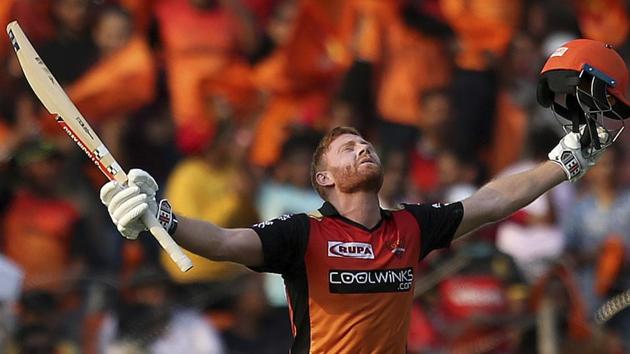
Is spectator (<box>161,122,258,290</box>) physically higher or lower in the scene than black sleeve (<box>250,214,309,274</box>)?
higher

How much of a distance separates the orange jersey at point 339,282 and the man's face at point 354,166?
0.18 metres

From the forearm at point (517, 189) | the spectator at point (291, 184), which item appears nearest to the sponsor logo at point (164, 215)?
the forearm at point (517, 189)

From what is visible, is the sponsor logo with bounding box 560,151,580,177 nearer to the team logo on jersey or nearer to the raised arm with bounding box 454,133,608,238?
the raised arm with bounding box 454,133,608,238

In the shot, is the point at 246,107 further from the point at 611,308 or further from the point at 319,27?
the point at 611,308

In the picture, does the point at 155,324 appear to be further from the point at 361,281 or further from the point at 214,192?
the point at 361,281

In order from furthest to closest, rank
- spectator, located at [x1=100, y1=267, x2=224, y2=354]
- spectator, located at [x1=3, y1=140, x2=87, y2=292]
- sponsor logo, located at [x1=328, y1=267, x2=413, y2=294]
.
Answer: spectator, located at [x1=3, y1=140, x2=87, y2=292]
spectator, located at [x1=100, y1=267, x2=224, y2=354]
sponsor logo, located at [x1=328, y1=267, x2=413, y2=294]

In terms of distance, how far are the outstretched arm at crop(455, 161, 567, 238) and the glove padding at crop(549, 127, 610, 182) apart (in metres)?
0.04

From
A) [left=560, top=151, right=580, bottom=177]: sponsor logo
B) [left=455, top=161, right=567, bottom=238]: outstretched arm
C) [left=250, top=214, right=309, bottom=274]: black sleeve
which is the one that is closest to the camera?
[left=250, top=214, right=309, bottom=274]: black sleeve

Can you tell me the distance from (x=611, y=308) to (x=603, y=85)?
3.64 metres

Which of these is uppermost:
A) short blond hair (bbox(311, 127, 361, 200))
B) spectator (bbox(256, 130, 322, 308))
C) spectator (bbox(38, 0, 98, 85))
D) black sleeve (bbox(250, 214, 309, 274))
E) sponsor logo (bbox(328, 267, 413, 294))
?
spectator (bbox(38, 0, 98, 85))

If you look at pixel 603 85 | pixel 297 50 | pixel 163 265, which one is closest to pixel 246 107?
pixel 297 50

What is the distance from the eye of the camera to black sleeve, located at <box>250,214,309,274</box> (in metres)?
7.22

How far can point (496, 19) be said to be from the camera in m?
13.6

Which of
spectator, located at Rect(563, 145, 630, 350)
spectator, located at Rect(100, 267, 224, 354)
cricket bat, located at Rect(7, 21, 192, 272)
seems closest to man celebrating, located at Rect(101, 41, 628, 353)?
cricket bat, located at Rect(7, 21, 192, 272)
